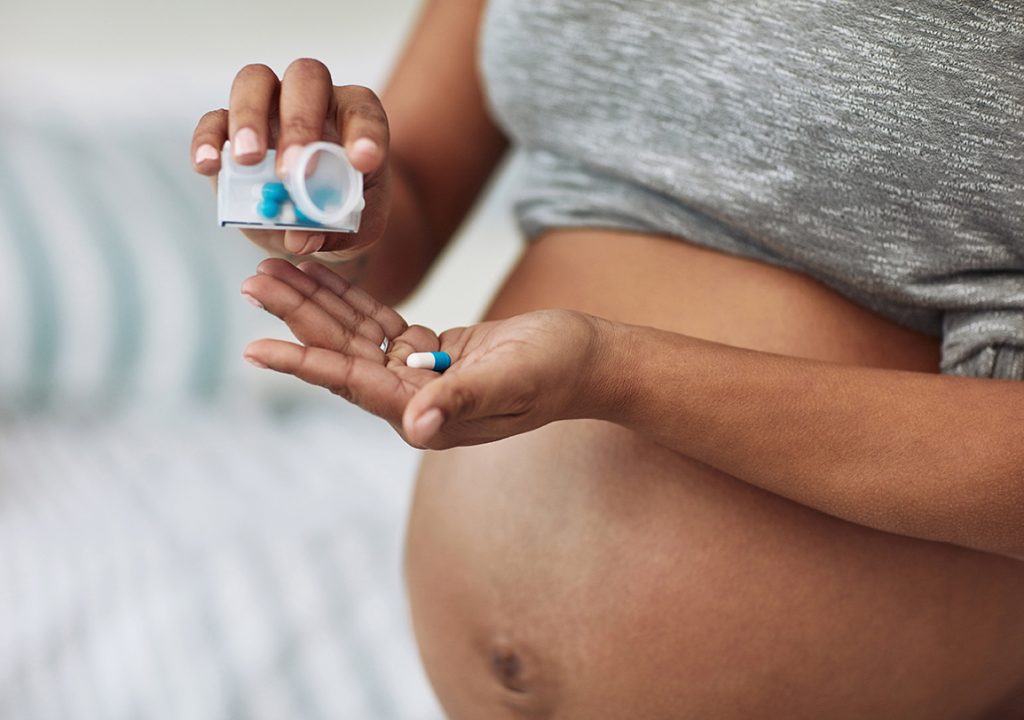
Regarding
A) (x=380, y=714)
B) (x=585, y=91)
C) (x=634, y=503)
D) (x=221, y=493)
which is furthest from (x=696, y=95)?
(x=221, y=493)

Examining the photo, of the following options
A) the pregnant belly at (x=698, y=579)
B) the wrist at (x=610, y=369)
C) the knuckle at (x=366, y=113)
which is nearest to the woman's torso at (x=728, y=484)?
the pregnant belly at (x=698, y=579)

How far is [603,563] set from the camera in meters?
0.72

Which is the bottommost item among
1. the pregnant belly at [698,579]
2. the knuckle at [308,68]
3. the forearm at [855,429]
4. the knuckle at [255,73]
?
the pregnant belly at [698,579]

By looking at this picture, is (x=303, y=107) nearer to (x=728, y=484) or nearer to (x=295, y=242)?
(x=295, y=242)

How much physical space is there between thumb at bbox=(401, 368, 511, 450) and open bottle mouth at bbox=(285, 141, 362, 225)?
0.11 metres

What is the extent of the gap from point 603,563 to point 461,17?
0.51 meters

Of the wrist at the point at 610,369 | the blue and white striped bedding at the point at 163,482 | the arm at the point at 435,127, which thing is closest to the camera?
the wrist at the point at 610,369

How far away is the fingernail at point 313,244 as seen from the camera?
22.6 inches

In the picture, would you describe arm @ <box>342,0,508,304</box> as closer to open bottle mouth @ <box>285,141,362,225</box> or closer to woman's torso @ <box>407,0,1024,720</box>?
woman's torso @ <box>407,0,1024,720</box>

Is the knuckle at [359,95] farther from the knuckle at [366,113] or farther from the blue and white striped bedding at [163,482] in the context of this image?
the blue and white striped bedding at [163,482]

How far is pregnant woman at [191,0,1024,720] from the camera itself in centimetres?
57

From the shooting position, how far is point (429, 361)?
532 mm

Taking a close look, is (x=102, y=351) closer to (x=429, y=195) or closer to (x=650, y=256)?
(x=429, y=195)

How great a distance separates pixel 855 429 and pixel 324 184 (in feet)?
1.05
